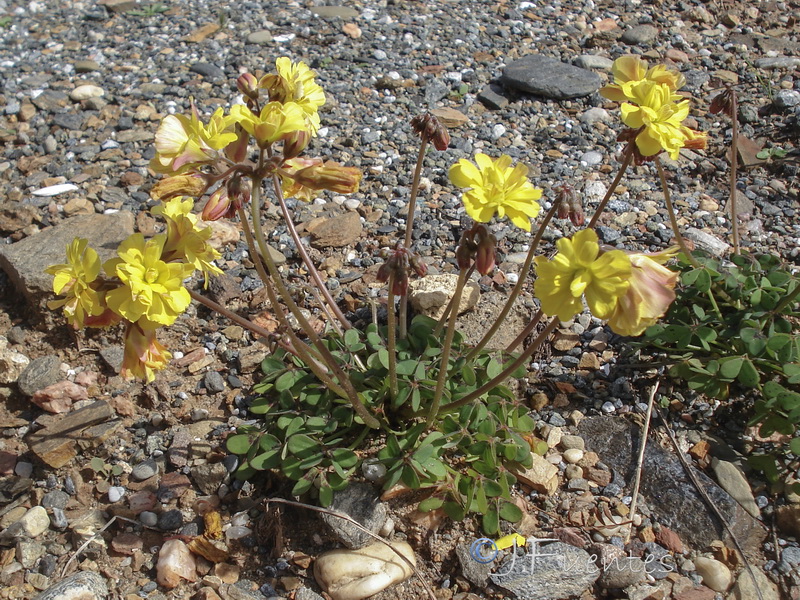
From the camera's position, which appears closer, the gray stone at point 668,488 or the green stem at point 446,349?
the green stem at point 446,349

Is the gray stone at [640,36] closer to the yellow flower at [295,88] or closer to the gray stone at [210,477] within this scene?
the yellow flower at [295,88]

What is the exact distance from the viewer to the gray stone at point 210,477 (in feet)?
9.98

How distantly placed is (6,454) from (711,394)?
3194 mm

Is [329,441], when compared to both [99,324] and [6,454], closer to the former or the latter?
[99,324]

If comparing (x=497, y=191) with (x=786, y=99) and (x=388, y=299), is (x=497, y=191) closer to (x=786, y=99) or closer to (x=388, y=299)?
(x=388, y=299)

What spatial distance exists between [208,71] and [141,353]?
4196 mm

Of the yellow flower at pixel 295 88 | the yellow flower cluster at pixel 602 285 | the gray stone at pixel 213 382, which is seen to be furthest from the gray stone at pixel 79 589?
the yellow flower cluster at pixel 602 285

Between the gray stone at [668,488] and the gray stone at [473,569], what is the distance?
0.77 metres

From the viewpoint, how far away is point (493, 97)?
5586mm

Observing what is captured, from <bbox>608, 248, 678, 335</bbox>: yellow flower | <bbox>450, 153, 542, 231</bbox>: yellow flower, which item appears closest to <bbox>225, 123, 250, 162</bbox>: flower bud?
<bbox>450, 153, 542, 231</bbox>: yellow flower

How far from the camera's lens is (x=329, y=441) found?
2.93m

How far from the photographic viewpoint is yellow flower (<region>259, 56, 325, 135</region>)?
2.52 meters

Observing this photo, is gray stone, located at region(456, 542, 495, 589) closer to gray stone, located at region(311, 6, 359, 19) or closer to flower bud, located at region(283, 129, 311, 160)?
flower bud, located at region(283, 129, 311, 160)

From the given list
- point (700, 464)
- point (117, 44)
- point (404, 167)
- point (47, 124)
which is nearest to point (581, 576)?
point (700, 464)
